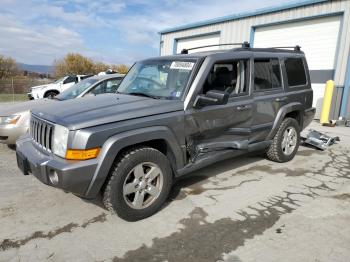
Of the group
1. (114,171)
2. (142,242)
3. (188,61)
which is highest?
(188,61)

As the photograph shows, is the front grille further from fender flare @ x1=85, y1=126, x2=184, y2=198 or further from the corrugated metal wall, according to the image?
the corrugated metal wall

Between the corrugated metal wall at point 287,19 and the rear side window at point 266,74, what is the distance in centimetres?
691

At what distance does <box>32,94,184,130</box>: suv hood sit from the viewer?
319 centimetres

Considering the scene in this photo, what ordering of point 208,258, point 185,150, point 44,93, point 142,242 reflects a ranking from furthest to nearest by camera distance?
point 44,93
point 185,150
point 142,242
point 208,258

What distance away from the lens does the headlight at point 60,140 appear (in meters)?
3.14

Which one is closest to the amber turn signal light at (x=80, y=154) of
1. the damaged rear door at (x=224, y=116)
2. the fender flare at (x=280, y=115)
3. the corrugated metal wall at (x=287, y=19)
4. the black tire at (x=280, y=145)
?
the damaged rear door at (x=224, y=116)

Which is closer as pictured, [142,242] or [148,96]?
[142,242]

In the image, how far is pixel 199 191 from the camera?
4355 millimetres

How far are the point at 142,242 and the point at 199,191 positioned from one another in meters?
1.45

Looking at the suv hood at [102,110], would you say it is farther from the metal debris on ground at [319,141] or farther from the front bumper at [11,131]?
the metal debris on ground at [319,141]

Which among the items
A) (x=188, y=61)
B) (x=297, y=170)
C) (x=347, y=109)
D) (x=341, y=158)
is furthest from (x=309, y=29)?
(x=188, y=61)

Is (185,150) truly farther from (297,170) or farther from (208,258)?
(297,170)

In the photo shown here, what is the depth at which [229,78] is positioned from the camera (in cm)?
451

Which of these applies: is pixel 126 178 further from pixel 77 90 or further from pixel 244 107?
pixel 77 90
